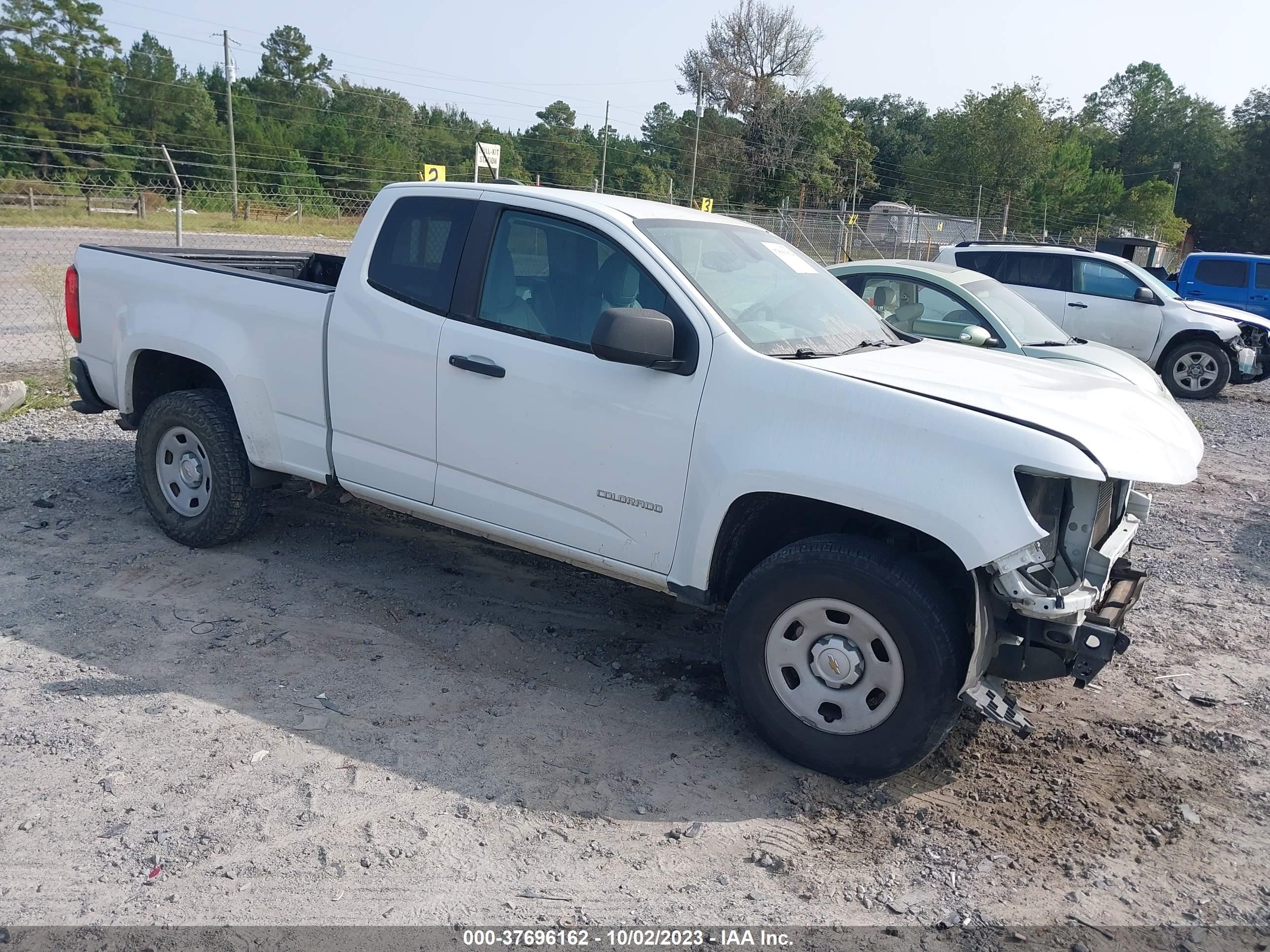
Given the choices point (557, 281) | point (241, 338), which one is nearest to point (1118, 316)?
point (557, 281)

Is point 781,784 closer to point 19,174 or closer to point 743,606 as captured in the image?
point 743,606

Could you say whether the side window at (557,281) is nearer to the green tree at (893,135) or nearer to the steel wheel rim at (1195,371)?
the steel wheel rim at (1195,371)

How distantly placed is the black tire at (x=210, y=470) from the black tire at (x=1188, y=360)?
1208cm

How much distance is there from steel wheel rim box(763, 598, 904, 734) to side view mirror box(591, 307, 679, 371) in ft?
3.45

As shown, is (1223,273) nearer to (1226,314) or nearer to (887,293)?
(1226,314)

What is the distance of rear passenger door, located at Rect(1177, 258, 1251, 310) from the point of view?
16906 millimetres

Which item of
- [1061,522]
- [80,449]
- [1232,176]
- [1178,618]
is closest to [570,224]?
[1061,522]

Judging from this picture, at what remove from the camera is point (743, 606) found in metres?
3.74

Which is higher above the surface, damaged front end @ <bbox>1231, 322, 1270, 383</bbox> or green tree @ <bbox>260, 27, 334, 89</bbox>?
green tree @ <bbox>260, 27, 334, 89</bbox>

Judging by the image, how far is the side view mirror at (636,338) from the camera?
12.2 feet

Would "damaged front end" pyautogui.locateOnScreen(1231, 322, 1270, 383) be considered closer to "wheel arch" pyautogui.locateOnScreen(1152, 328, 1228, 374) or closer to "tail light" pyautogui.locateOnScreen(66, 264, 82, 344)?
"wheel arch" pyautogui.locateOnScreen(1152, 328, 1228, 374)

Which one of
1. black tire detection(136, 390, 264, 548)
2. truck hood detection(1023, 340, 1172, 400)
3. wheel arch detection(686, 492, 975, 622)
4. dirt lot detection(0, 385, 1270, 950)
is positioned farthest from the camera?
truck hood detection(1023, 340, 1172, 400)

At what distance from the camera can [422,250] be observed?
4691 mm

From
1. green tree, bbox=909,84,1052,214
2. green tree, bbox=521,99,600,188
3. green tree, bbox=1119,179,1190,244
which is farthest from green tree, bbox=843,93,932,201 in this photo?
green tree, bbox=521,99,600,188
